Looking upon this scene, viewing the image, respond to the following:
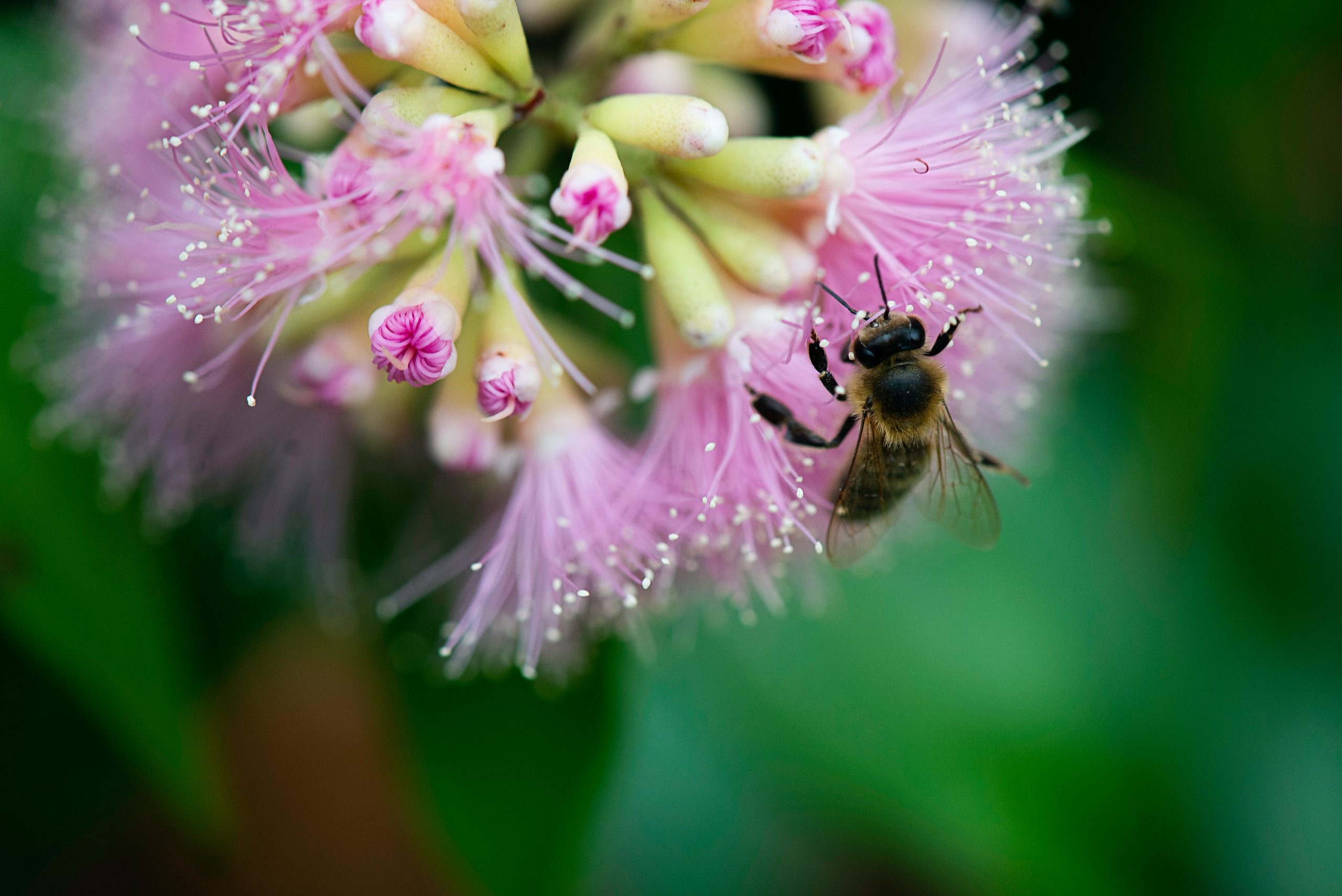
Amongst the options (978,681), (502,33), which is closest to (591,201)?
(502,33)

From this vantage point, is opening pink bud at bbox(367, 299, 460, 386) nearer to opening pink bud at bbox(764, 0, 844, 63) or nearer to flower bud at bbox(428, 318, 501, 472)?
flower bud at bbox(428, 318, 501, 472)

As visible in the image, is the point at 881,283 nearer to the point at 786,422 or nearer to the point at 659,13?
the point at 786,422

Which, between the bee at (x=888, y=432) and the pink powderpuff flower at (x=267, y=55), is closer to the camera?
the pink powderpuff flower at (x=267, y=55)

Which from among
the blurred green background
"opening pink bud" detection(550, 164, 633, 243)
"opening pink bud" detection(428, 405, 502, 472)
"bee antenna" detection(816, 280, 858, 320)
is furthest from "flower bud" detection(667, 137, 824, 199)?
the blurred green background

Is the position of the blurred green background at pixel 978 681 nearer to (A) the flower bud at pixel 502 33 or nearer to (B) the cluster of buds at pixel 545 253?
(B) the cluster of buds at pixel 545 253

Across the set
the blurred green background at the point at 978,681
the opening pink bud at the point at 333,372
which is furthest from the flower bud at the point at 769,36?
the blurred green background at the point at 978,681

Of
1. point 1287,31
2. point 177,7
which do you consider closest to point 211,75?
point 177,7
